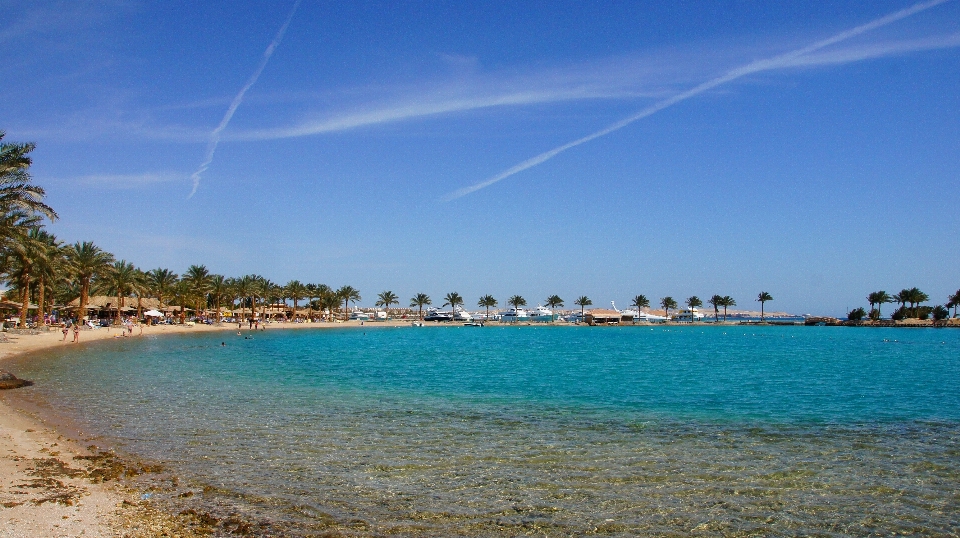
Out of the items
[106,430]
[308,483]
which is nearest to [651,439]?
[308,483]

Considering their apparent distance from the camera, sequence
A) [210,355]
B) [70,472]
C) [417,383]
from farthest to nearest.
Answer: [210,355], [417,383], [70,472]

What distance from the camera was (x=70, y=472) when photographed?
11812 mm

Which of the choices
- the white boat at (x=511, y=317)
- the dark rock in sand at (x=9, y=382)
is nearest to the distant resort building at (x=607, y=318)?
the white boat at (x=511, y=317)

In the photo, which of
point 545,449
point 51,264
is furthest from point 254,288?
point 545,449

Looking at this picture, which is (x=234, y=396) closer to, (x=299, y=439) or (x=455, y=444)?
(x=299, y=439)

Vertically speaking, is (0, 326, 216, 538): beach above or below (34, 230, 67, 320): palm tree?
below

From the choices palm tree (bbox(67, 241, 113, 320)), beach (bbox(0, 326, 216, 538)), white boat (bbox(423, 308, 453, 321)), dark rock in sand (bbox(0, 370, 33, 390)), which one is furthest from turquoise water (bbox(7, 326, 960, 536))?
white boat (bbox(423, 308, 453, 321))

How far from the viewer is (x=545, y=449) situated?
15.0 m

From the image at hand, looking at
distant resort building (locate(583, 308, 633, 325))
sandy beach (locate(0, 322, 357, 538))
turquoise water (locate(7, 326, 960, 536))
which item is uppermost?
distant resort building (locate(583, 308, 633, 325))

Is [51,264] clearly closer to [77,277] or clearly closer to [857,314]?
[77,277]

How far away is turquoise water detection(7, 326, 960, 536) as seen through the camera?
10.1 meters

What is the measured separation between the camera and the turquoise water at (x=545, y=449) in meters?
10.1

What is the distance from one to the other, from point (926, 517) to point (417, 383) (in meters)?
23.1

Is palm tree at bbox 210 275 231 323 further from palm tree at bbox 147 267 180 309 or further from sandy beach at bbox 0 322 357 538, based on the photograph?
sandy beach at bbox 0 322 357 538
